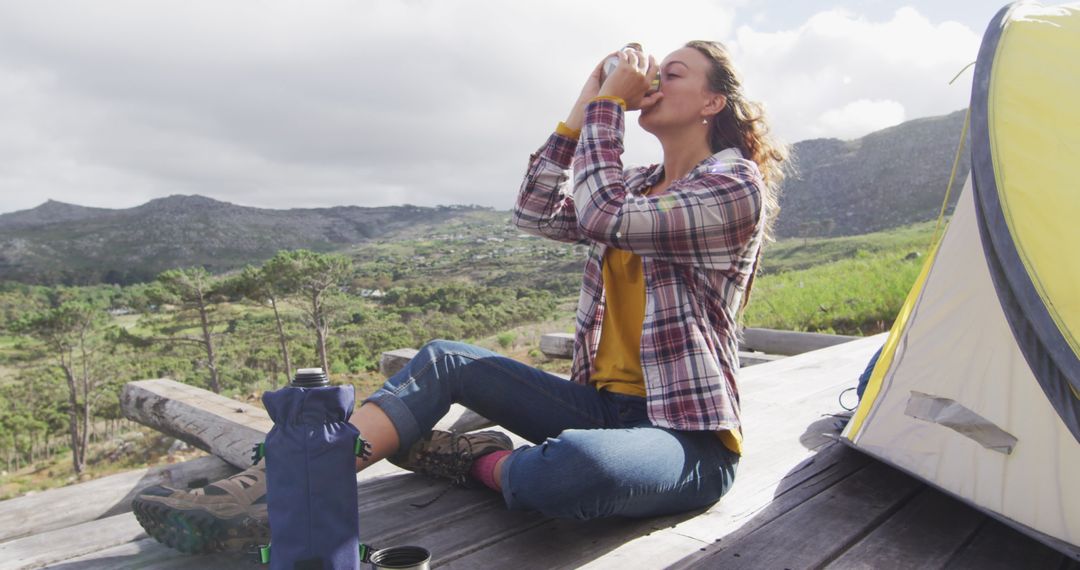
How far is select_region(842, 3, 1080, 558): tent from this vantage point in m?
1.49

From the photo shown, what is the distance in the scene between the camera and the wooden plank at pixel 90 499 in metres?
2.33

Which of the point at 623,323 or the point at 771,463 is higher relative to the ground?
the point at 623,323

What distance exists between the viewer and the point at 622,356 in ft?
7.06

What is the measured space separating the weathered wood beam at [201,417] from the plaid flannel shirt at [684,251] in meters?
1.64

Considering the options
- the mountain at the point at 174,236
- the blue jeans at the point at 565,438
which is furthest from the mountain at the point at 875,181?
the mountain at the point at 174,236

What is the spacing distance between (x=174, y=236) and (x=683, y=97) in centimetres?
16592

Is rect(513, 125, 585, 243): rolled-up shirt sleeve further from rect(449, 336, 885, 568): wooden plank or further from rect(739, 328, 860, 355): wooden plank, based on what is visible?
rect(739, 328, 860, 355): wooden plank

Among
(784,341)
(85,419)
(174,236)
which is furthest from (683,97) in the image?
(174,236)

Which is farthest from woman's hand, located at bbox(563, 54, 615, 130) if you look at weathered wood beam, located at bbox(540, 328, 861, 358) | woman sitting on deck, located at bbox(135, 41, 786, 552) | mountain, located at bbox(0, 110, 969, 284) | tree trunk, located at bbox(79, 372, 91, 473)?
mountain, located at bbox(0, 110, 969, 284)

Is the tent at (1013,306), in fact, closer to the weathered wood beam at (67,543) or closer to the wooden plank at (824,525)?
the wooden plank at (824,525)

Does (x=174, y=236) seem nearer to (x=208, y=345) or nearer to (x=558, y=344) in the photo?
(x=208, y=345)

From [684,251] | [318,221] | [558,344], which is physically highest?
[318,221]

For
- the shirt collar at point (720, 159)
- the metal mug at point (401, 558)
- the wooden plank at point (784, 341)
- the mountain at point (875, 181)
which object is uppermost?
the mountain at point (875, 181)

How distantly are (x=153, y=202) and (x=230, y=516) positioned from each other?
202m
